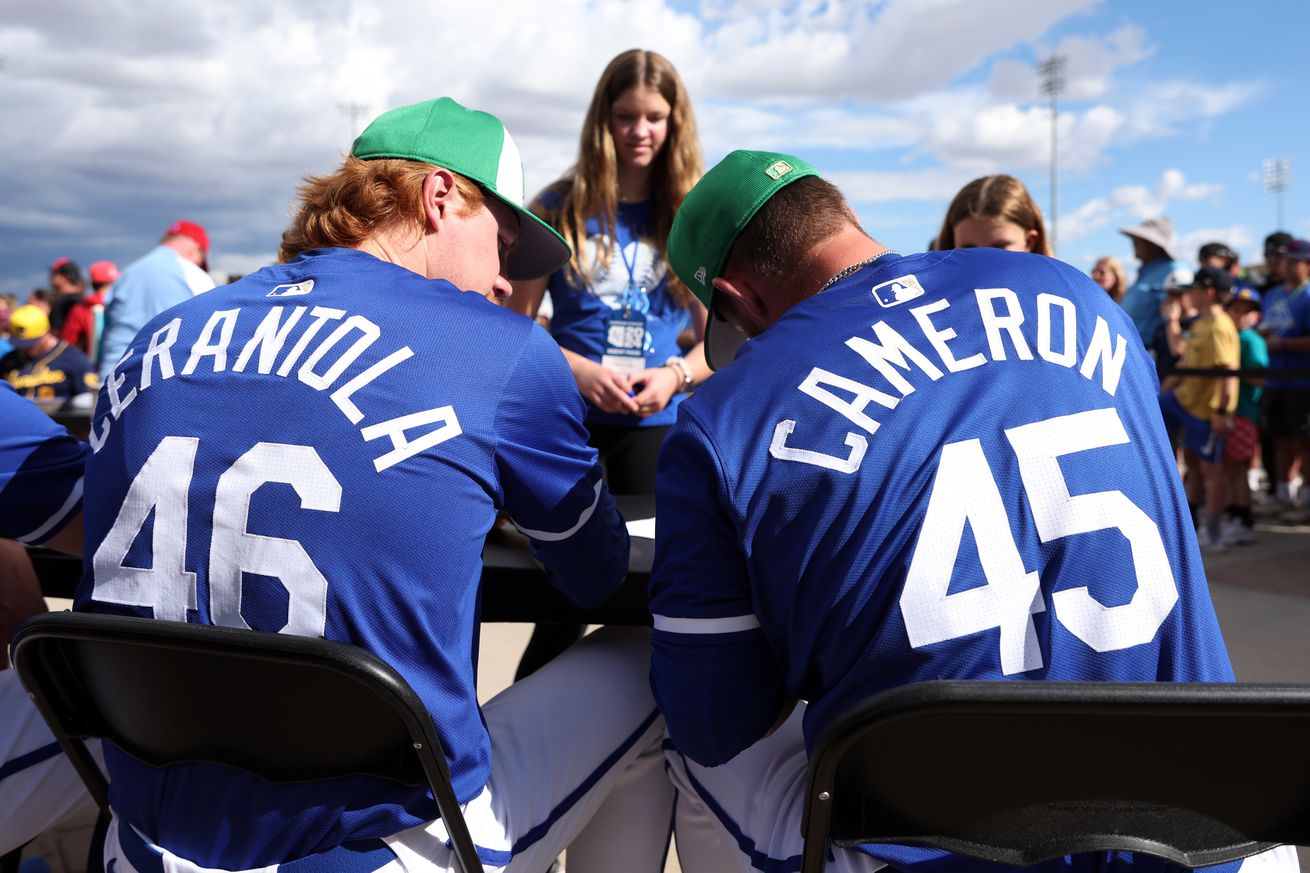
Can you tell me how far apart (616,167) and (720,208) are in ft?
4.65

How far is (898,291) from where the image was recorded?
1.17 meters

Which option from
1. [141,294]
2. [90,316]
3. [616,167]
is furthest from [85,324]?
[616,167]

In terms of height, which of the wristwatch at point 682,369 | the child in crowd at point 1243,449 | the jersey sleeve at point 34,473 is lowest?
the child in crowd at point 1243,449

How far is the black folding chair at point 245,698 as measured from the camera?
3.20ft

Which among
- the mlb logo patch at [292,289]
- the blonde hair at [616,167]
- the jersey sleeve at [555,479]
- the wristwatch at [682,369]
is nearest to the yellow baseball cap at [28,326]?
the blonde hair at [616,167]

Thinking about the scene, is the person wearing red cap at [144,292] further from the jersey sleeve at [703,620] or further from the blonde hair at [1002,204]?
the jersey sleeve at [703,620]

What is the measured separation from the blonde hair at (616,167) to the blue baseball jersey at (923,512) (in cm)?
163

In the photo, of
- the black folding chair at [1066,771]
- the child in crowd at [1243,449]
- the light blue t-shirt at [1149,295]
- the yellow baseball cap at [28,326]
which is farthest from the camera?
the yellow baseball cap at [28,326]

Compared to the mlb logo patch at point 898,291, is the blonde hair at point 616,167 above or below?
above

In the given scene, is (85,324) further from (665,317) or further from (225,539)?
(225,539)

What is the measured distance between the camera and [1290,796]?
3.12ft

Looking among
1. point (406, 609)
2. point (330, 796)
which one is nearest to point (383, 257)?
point (406, 609)

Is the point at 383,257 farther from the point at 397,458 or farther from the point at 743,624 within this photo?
the point at 743,624

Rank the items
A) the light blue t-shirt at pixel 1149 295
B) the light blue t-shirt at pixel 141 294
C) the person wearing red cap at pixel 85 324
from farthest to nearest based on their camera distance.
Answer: the person wearing red cap at pixel 85 324
the light blue t-shirt at pixel 1149 295
the light blue t-shirt at pixel 141 294
